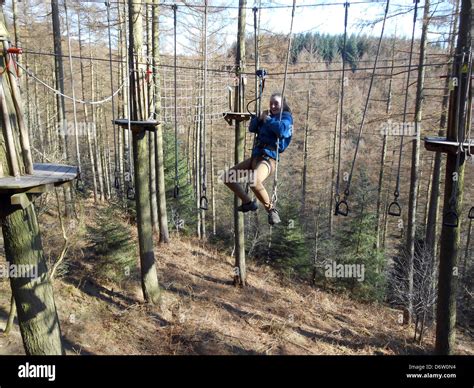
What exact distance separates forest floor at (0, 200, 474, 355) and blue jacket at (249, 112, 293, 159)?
4202 mm

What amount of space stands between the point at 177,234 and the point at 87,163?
7.66 m

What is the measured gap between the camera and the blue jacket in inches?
169

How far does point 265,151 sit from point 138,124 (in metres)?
2.38

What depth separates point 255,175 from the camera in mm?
4344

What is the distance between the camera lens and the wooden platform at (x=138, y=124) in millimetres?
5560

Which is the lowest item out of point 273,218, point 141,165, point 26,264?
point 26,264

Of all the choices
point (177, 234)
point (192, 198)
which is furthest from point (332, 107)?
point (177, 234)

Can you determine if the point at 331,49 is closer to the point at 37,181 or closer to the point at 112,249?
the point at 112,249

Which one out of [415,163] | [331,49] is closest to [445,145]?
[415,163]

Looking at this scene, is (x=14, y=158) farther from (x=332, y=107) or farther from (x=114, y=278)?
(x=332, y=107)

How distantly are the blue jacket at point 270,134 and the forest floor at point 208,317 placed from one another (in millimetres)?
4202

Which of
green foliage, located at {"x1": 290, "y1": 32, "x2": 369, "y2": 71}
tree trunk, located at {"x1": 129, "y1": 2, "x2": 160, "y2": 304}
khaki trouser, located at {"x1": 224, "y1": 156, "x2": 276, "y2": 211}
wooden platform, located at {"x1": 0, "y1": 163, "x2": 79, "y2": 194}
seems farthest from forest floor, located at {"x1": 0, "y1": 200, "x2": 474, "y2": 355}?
green foliage, located at {"x1": 290, "y1": 32, "x2": 369, "y2": 71}

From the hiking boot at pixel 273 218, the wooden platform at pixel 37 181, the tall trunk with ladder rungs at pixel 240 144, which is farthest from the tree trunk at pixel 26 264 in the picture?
the tall trunk with ladder rungs at pixel 240 144

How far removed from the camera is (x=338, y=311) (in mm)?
10828
